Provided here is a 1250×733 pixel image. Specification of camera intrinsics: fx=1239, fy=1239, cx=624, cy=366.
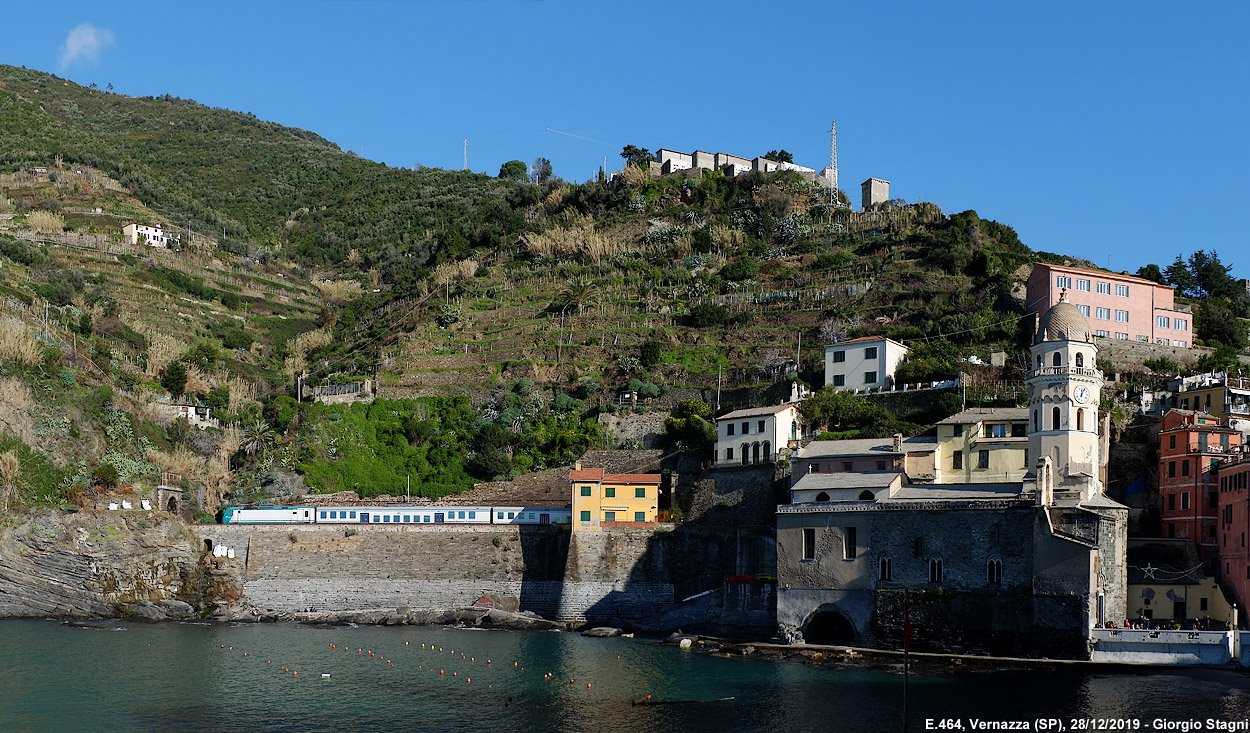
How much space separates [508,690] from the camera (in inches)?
1823

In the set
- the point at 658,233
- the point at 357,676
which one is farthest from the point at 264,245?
the point at 357,676

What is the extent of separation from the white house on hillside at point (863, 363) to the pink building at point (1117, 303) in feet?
31.4

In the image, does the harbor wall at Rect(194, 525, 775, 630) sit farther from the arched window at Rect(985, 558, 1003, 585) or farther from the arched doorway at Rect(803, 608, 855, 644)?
the arched window at Rect(985, 558, 1003, 585)

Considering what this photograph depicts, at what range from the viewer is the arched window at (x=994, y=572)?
52.8 metres

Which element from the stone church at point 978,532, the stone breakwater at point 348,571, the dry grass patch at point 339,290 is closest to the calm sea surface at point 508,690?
the stone church at point 978,532

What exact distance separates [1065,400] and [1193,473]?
297 inches

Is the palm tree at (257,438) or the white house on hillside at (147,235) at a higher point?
the white house on hillside at (147,235)

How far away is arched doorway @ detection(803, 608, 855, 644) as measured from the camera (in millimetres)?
57688

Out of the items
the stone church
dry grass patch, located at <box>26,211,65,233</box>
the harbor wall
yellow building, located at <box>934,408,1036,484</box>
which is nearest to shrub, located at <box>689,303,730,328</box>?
the harbor wall

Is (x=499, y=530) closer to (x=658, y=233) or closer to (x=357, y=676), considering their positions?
(x=357, y=676)

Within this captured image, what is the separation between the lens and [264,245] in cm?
14900

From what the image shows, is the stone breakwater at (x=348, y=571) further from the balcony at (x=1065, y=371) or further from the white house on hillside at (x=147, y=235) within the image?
the white house on hillside at (x=147, y=235)

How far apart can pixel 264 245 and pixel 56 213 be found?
29.5 metres

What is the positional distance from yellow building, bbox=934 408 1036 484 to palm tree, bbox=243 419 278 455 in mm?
44276
